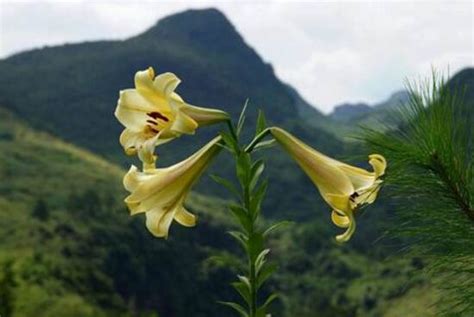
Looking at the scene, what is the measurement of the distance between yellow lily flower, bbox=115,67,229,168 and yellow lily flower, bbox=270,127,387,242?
232 mm

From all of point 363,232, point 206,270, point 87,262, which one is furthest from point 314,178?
point 363,232

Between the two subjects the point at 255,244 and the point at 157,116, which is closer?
the point at 255,244

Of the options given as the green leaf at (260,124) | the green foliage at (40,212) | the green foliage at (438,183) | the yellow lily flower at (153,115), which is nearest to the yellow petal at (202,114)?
the yellow lily flower at (153,115)

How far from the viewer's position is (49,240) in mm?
112562

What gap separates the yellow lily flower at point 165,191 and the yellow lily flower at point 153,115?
0.22 feet

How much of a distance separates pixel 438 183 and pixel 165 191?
1050mm

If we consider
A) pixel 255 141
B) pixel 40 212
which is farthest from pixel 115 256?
pixel 255 141

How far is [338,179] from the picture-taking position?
7.93 ft

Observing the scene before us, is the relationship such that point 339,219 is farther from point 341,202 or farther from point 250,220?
point 250,220

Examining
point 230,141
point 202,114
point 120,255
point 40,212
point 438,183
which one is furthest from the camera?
point 120,255

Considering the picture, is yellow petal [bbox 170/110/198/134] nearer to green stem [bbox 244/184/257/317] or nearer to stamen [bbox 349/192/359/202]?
green stem [bbox 244/184/257/317]

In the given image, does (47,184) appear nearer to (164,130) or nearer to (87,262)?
(87,262)

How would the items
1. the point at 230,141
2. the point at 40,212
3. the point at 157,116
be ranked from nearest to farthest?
the point at 230,141 < the point at 157,116 < the point at 40,212

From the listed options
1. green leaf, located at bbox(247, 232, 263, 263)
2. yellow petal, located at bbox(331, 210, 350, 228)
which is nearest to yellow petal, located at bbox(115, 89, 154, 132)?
green leaf, located at bbox(247, 232, 263, 263)
